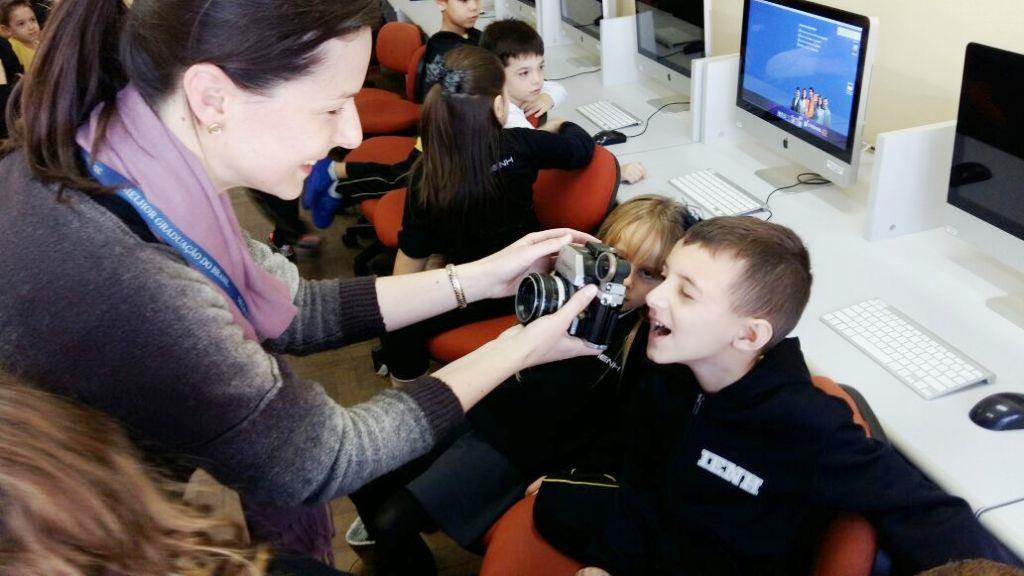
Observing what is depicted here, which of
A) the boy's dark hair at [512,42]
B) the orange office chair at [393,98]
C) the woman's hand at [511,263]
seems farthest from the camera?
the orange office chair at [393,98]

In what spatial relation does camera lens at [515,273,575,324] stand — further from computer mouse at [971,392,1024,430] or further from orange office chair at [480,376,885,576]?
computer mouse at [971,392,1024,430]

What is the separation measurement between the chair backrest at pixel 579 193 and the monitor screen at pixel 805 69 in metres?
0.50

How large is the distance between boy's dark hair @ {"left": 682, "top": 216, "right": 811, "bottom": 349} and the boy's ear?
0.05 ft

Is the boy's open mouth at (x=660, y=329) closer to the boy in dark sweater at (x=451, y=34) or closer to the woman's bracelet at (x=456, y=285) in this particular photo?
the woman's bracelet at (x=456, y=285)

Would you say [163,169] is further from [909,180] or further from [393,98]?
[393,98]

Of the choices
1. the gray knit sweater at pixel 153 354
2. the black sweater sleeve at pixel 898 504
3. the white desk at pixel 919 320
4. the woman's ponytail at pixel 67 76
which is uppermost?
the woman's ponytail at pixel 67 76

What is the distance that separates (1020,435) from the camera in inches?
48.8

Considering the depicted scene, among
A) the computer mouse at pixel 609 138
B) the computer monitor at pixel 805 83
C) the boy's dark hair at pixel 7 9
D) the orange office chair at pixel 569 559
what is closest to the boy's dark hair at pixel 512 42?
the computer mouse at pixel 609 138

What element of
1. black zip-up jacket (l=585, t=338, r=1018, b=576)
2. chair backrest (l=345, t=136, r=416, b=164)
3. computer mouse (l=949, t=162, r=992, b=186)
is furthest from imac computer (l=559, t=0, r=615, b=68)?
black zip-up jacket (l=585, t=338, r=1018, b=576)

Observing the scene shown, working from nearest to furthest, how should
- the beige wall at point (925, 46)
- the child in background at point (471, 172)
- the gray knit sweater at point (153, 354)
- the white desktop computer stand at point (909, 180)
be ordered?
the gray knit sweater at point (153, 354) → the white desktop computer stand at point (909, 180) → the beige wall at point (925, 46) → the child in background at point (471, 172)

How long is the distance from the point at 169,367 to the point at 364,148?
258 cm

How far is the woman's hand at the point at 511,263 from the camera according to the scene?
1.39 m

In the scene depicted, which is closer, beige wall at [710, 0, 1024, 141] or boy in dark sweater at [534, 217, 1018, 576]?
boy in dark sweater at [534, 217, 1018, 576]

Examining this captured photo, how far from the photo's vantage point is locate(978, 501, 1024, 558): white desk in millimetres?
1069
